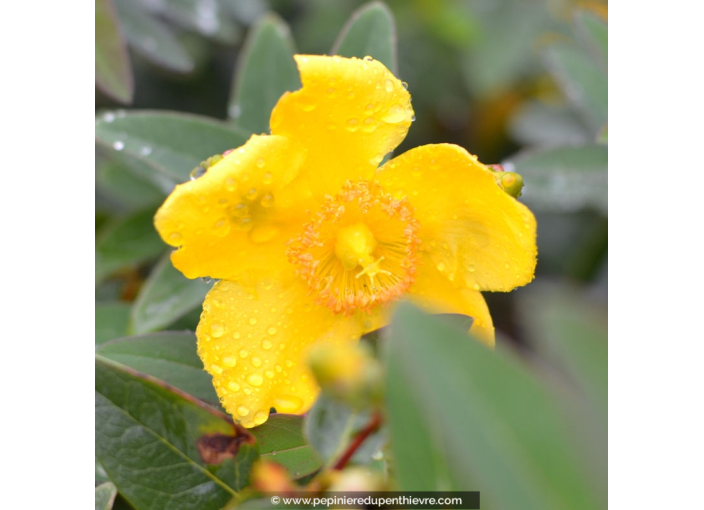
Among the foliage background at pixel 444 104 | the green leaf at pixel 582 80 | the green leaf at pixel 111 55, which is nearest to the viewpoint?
the green leaf at pixel 111 55

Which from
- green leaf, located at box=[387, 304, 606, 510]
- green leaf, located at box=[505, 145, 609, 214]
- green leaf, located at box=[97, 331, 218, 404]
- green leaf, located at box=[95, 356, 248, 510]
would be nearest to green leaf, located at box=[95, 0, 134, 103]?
green leaf, located at box=[97, 331, 218, 404]

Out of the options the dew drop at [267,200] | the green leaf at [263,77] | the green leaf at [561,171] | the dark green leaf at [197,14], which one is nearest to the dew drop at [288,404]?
the dew drop at [267,200]

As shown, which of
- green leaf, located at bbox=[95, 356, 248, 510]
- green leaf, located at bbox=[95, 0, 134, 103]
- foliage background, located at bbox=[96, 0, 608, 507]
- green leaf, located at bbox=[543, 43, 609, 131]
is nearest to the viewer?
green leaf, located at bbox=[95, 356, 248, 510]

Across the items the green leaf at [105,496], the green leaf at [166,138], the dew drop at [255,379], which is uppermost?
the green leaf at [166,138]

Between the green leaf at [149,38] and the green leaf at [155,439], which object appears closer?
the green leaf at [155,439]

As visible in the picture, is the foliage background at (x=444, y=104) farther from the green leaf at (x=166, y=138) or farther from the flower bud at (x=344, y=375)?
the flower bud at (x=344, y=375)

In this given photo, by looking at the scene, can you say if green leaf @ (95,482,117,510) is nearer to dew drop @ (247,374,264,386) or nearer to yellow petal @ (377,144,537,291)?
dew drop @ (247,374,264,386)

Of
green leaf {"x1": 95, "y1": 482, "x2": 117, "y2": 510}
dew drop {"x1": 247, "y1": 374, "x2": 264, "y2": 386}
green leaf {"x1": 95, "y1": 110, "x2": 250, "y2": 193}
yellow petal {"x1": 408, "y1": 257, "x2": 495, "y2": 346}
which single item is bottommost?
green leaf {"x1": 95, "y1": 482, "x2": 117, "y2": 510}

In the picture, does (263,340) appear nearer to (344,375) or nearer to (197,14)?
(344,375)
